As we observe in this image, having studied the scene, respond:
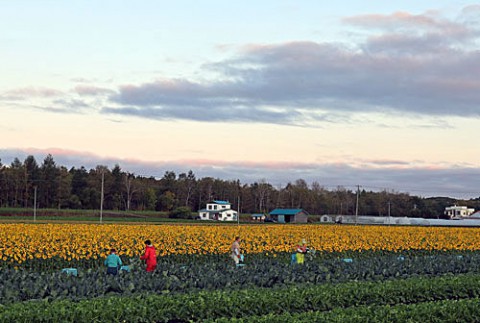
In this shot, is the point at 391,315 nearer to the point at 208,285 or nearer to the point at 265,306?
the point at 265,306

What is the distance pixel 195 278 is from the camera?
17.8 m

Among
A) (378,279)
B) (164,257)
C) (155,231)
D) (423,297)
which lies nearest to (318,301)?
(423,297)

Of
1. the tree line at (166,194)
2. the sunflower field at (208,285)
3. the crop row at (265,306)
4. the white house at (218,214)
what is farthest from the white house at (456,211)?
the crop row at (265,306)

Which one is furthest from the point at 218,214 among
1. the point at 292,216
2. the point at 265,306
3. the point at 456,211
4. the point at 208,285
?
the point at 265,306

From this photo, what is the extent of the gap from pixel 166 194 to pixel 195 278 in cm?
10210

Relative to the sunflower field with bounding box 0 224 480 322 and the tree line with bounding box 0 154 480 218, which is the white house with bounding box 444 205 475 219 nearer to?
the tree line with bounding box 0 154 480 218

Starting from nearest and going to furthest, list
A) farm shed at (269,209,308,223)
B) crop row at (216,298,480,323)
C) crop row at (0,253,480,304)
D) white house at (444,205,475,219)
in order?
crop row at (216,298,480,323)
crop row at (0,253,480,304)
farm shed at (269,209,308,223)
white house at (444,205,475,219)

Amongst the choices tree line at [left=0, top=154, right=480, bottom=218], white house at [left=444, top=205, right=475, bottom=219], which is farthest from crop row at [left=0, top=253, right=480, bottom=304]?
white house at [left=444, top=205, right=475, bottom=219]

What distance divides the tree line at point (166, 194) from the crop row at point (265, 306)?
79.1 metres

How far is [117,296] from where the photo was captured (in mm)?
14805

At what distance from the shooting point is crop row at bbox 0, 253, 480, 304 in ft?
50.0

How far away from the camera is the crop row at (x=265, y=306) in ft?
41.2

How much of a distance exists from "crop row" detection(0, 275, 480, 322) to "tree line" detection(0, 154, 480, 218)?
7911 centimetres

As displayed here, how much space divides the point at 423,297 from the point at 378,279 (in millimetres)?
3068
